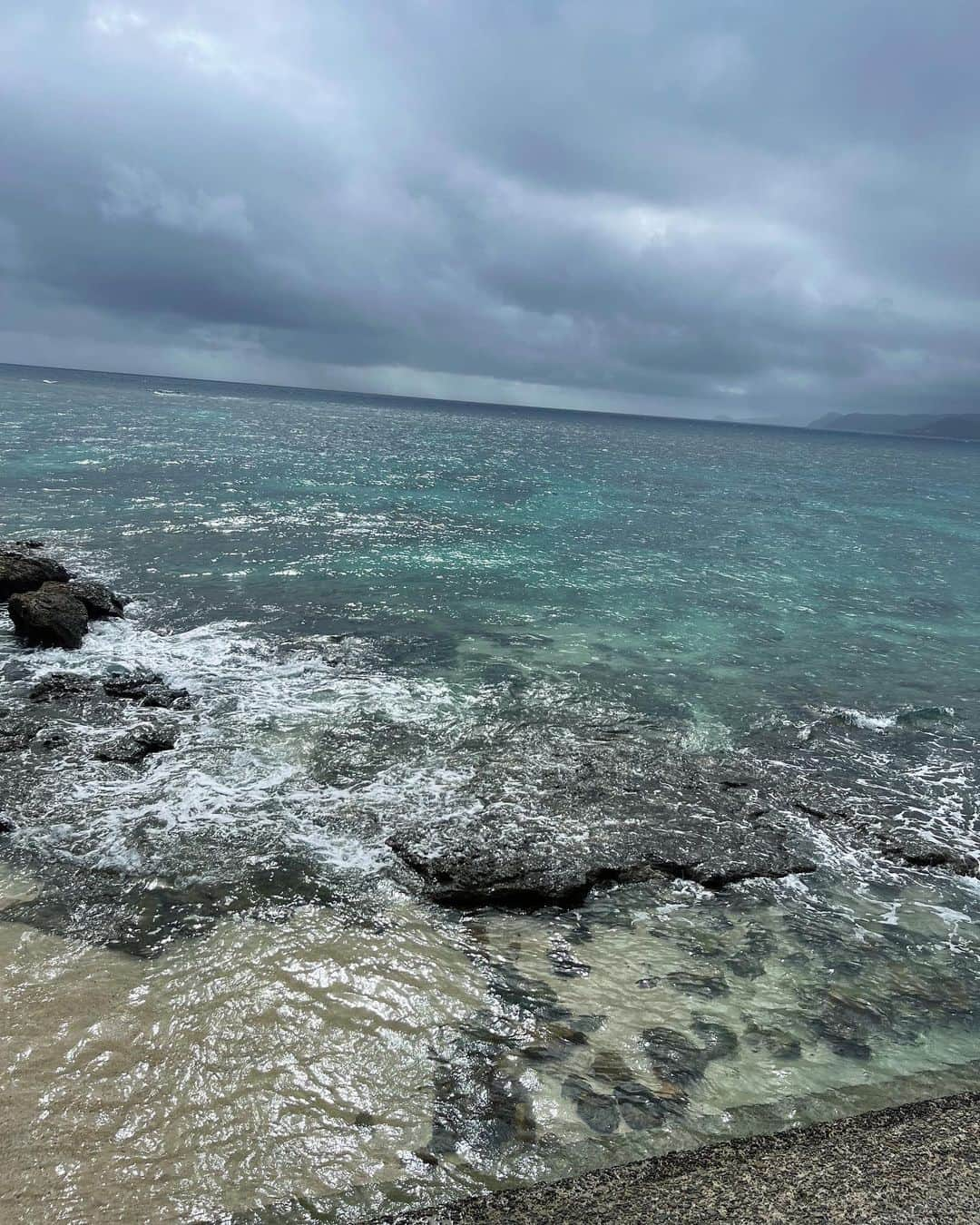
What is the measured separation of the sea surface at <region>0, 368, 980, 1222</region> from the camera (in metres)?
5.93

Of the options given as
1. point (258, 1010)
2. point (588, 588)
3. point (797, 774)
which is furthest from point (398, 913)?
point (588, 588)

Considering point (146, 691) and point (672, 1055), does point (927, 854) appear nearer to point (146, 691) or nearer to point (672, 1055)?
point (672, 1055)

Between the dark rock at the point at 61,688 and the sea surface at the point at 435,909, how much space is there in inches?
16.6

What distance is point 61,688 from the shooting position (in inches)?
568

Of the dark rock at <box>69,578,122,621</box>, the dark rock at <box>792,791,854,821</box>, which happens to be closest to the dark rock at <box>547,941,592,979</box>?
the dark rock at <box>792,791,854,821</box>

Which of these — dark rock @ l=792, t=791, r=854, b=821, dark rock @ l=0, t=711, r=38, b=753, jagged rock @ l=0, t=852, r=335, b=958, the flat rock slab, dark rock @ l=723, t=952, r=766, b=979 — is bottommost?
jagged rock @ l=0, t=852, r=335, b=958

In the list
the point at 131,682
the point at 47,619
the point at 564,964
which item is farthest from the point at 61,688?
the point at 564,964

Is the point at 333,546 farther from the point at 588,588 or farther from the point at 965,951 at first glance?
the point at 965,951

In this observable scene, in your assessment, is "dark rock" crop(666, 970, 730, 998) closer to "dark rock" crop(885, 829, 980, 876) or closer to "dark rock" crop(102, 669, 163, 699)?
"dark rock" crop(885, 829, 980, 876)

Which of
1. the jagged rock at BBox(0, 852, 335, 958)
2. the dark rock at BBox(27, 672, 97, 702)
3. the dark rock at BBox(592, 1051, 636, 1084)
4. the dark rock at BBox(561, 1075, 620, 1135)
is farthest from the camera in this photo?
the dark rock at BBox(27, 672, 97, 702)

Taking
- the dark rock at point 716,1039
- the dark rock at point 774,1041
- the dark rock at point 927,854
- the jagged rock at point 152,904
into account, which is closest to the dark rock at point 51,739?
Answer: the jagged rock at point 152,904

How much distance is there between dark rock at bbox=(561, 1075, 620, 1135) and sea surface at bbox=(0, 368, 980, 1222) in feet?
0.11

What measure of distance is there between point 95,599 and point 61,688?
532 cm

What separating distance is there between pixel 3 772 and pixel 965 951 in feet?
49.3
